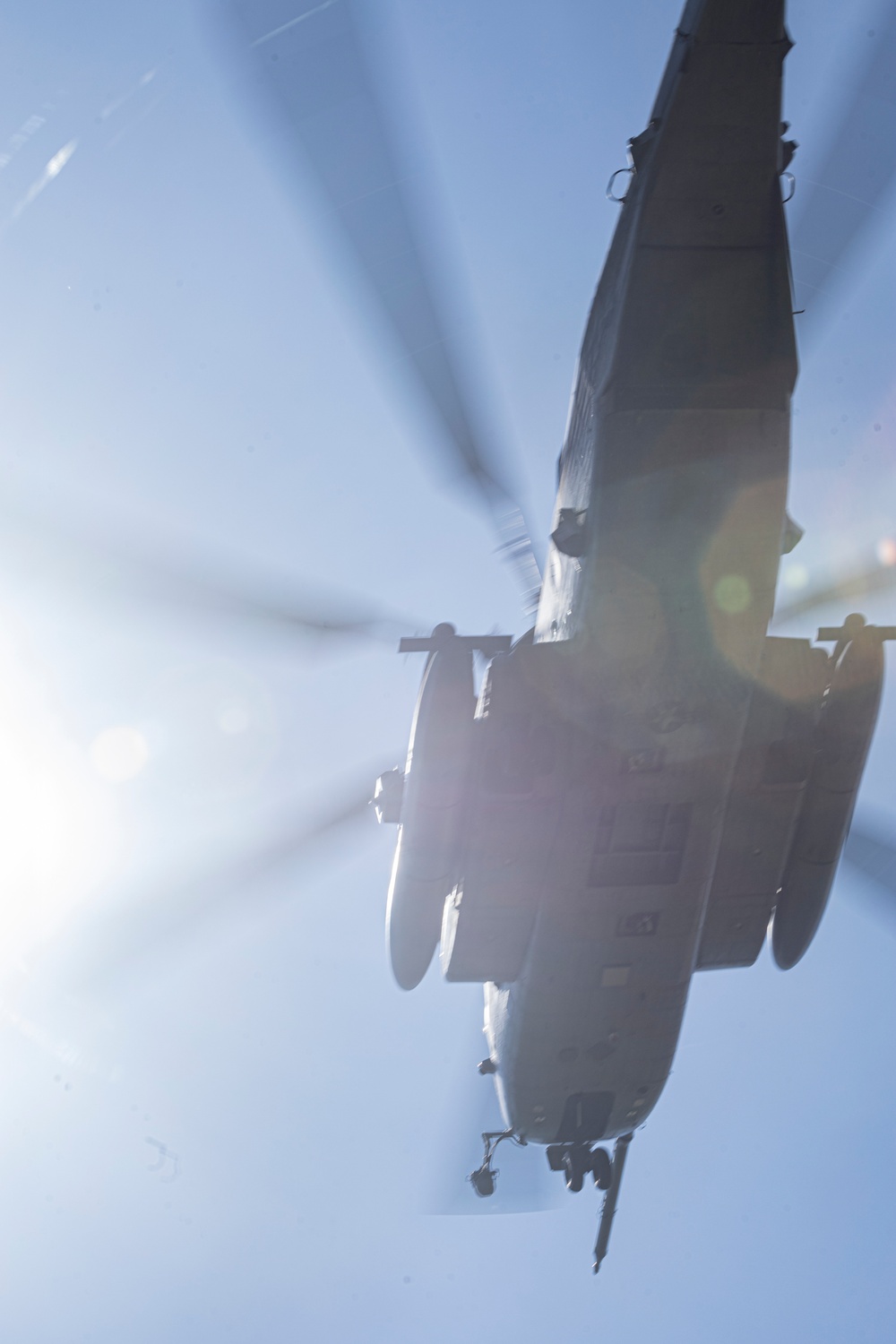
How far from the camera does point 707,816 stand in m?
6.91

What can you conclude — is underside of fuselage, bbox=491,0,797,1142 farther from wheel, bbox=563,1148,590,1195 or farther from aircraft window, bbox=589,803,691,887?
wheel, bbox=563,1148,590,1195

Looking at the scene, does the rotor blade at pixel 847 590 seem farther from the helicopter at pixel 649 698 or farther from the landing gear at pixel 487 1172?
the landing gear at pixel 487 1172

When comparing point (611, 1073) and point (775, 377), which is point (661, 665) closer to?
point (775, 377)

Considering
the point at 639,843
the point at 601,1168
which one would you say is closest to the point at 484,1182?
the point at 601,1168

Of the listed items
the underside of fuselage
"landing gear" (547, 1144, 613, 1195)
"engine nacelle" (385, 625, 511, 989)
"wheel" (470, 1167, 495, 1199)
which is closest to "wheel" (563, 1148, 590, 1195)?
"landing gear" (547, 1144, 613, 1195)

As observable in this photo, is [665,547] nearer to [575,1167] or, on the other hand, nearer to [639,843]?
[639,843]

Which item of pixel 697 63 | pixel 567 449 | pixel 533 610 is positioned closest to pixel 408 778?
pixel 533 610

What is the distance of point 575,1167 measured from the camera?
9.19m

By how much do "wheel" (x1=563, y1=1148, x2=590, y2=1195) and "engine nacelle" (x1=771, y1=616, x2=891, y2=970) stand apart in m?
3.07

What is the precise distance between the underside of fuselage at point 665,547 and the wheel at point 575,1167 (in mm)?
1514

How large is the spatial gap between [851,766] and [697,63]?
5122 mm

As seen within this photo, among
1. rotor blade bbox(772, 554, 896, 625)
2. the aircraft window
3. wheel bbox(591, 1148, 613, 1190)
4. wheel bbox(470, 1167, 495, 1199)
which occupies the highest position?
rotor blade bbox(772, 554, 896, 625)

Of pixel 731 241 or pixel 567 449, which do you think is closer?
pixel 731 241

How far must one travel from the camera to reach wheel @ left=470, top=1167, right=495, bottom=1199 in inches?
376
